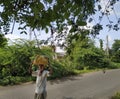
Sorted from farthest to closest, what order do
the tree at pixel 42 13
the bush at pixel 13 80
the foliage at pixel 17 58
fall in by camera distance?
the foliage at pixel 17 58 → the bush at pixel 13 80 → the tree at pixel 42 13

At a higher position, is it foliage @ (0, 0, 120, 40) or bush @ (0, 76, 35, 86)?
foliage @ (0, 0, 120, 40)

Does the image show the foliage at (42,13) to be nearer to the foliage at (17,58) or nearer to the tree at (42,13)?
the tree at (42,13)

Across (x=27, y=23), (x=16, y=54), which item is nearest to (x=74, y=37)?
(x=27, y=23)

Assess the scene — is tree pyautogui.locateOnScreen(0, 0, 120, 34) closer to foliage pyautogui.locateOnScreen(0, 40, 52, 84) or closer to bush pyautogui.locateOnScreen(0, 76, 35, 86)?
bush pyautogui.locateOnScreen(0, 76, 35, 86)

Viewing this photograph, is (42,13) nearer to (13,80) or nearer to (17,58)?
(13,80)

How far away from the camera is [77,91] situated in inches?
645

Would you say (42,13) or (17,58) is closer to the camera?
(42,13)

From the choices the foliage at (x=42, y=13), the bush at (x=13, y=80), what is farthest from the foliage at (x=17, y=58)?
the foliage at (x=42, y=13)

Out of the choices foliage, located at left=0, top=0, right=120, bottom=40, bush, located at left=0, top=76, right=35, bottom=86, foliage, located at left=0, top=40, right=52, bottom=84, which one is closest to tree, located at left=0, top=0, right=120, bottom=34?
foliage, located at left=0, top=0, right=120, bottom=40

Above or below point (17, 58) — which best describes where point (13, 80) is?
below

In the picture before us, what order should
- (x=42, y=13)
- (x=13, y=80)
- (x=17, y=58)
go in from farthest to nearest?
1. (x=17, y=58)
2. (x=13, y=80)
3. (x=42, y=13)

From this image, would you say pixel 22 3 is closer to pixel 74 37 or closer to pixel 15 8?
pixel 15 8

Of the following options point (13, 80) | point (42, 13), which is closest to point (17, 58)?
point (13, 80)

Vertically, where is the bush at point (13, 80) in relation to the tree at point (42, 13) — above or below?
below
